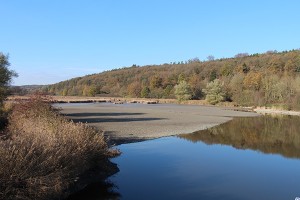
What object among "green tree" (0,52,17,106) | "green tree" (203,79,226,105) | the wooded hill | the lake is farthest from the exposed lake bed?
"green tree" (203,79,226,105)

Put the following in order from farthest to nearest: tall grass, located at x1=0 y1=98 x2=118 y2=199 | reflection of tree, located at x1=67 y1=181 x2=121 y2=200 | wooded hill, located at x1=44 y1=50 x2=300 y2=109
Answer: wooded hill, located at x1=44 y1=50 x2=300 y2=109
reflection of tree, located at x1=67 y1=181 x2=121 y2=200
tall grass, located at x1=0 y1=98 x2=118 y2=199

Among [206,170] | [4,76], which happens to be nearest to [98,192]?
[206,170]

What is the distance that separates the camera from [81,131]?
45.6 feet

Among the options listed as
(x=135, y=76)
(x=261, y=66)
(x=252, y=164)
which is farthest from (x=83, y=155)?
(x=135, y=76)

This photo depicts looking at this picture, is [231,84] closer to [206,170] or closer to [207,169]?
[207,169]

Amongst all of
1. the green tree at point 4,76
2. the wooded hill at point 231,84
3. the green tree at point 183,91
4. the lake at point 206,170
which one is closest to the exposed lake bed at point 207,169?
the lake at point 206,170

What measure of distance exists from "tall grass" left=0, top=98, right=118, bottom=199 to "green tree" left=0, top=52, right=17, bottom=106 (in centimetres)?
1816

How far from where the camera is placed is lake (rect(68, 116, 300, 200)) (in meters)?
12.6

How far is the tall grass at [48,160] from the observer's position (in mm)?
9484

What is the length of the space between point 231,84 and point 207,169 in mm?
80292

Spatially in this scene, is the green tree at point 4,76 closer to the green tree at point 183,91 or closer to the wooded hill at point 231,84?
the wooded hill at point 231,84

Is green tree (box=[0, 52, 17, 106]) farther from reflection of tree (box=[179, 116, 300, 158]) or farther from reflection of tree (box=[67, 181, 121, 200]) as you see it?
reflection of tree (box=[67, 181, 121, 200])

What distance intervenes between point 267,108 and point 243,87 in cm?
1875

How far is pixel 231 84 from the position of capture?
310 feet
